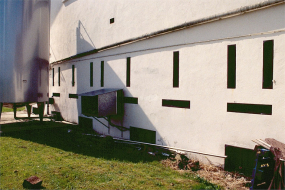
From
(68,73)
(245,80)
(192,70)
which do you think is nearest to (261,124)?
(245,80)

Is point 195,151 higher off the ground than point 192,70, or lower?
lower

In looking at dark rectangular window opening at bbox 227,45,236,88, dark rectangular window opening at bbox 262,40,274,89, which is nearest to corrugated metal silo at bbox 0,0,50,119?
dark rectangular window opening at bbox 227,45,236,88

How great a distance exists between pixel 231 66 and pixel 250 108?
104cm

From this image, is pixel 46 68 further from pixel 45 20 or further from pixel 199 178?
pixel 199 178

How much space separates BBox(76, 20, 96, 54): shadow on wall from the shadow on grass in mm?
3660

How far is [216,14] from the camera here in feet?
18.5

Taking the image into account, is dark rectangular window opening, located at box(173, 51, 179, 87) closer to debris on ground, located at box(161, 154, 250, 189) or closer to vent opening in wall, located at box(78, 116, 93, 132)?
debris on ground, located at box(161, 154, 250, 189)

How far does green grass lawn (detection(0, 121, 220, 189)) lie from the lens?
15.6 feet

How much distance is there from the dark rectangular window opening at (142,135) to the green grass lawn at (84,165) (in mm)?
358

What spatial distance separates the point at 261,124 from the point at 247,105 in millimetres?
483

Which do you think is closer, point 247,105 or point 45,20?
point 247,105

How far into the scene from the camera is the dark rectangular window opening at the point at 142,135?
7411 mm

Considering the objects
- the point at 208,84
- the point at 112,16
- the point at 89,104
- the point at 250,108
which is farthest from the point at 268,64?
the point at 112,16

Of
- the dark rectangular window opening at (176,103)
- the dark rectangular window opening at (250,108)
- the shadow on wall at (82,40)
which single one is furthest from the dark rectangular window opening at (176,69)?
the shadow on wall at (82,40)
